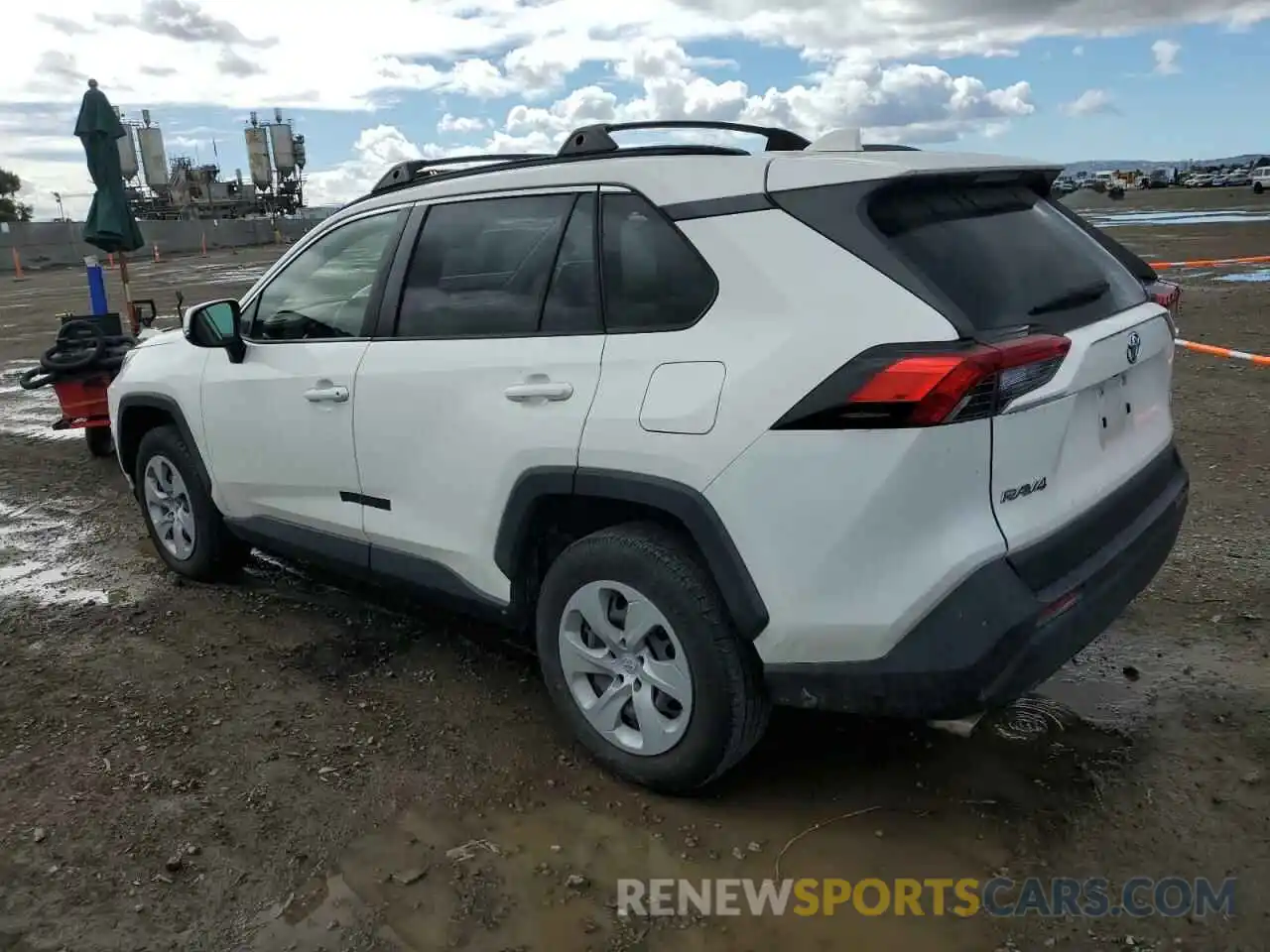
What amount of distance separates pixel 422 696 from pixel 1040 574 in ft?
7.30

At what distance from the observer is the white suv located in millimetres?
2432

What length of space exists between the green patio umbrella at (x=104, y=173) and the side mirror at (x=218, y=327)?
6137 mm

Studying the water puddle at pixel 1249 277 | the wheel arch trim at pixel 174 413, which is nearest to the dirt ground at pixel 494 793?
the wheel arch trim at pixel 174 413

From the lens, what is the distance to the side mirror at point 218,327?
420 centimetres

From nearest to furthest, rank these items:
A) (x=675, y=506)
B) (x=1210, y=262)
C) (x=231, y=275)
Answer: (x=675, y=506)
(x=1210, y=262)
(x=231, y=275)

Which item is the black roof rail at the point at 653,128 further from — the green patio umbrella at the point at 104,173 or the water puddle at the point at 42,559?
the green patio umbrella at the point at 104,173

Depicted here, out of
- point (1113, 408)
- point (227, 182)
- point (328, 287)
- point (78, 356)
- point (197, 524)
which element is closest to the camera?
point (1113, 408)

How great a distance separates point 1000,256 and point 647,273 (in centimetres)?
97

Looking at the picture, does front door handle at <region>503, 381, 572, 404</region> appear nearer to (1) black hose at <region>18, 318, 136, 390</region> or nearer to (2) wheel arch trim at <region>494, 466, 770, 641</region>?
(2) wheel arch trim at <region>494, 466, 770, 641</region>

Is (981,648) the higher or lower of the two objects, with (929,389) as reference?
lower

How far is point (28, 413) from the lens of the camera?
9.62m

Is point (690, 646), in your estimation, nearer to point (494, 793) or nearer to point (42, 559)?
point (494, 793)

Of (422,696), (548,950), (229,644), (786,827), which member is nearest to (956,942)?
(786,827)

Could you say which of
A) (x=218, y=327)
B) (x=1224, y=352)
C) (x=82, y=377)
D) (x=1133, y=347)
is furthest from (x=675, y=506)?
(x=1224, y=352)
